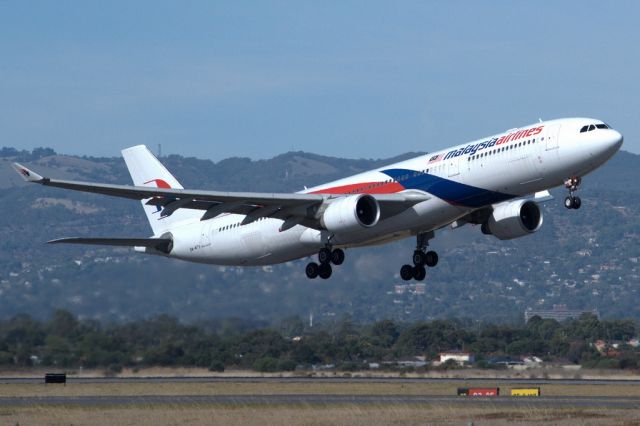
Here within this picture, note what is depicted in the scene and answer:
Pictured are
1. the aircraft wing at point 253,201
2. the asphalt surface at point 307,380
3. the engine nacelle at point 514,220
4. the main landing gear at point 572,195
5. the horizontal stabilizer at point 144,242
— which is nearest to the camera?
the main landing gear at point 572,195

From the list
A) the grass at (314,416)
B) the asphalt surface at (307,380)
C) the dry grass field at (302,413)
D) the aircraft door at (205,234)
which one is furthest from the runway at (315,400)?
the asphalt surface at (307,380)

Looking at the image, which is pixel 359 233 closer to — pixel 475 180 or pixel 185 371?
pixel 475 180

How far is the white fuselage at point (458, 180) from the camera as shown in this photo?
4794cm

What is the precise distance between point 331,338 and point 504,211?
127 ft

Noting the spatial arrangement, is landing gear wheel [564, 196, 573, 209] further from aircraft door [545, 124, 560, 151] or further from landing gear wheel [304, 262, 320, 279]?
landing gear wheel [304, 262, 320, 279]

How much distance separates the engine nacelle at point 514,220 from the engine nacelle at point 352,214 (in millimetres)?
6052

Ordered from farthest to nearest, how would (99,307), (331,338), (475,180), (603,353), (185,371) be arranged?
(603,353)
(331,338)
(185,371)
(99,307)
(475,180)

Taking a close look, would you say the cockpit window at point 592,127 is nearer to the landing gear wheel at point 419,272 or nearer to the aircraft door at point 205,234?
the landing gear wheel at point 419,272

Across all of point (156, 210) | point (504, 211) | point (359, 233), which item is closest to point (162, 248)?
point (156, 210)

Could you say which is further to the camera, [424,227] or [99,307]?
[99,307]

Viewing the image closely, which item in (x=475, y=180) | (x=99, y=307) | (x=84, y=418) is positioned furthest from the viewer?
(x=99, y=307)

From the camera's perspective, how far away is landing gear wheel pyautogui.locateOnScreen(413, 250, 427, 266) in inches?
2237

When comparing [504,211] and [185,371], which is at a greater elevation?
[504,211]

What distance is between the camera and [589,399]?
55.5 meters
